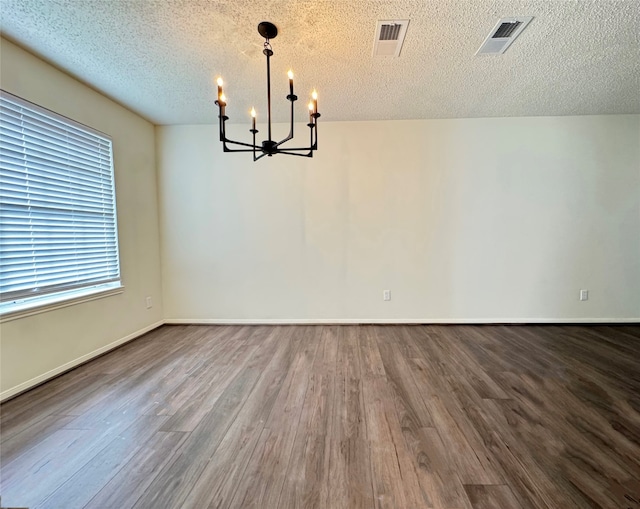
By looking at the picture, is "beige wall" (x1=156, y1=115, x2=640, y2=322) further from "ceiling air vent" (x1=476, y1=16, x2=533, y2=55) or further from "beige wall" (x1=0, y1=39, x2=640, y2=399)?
"ceiling air vent" (x1=476, y1=16, x2=533, y2=55)

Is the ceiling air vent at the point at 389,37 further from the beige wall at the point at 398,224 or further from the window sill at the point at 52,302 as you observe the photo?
the window sill at the point at 52,302

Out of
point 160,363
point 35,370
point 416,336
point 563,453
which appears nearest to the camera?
point 563,453

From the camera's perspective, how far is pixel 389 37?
6.82 ft

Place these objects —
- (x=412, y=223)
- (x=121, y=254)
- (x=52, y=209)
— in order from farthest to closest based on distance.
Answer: (x=412, y=223) → (x=121, y=254) → (x=52, y=209)

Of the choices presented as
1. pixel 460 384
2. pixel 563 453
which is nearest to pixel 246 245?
pixel 460 384

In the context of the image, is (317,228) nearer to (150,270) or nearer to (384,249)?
(384,249)

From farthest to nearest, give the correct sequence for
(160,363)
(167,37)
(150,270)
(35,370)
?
(150,270)
(160,363)
(35,370)
(167,37)

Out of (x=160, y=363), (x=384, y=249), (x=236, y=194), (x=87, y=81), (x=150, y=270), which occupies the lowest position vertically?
(x=160, y=363)

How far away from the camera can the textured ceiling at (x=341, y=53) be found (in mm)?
1841

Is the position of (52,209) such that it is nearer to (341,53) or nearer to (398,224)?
(341,53)

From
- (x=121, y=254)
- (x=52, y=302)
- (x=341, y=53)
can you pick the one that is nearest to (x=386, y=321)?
(x=341, y=53)

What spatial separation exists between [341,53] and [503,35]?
1.25 metres

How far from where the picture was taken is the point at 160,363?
103 inches

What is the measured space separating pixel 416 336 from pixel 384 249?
1164 millimetres
